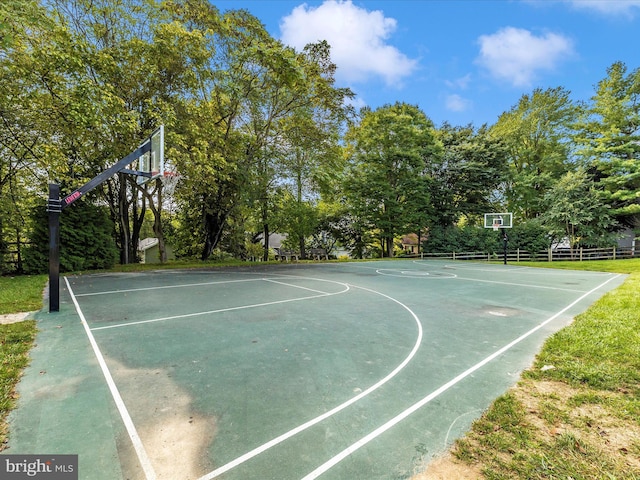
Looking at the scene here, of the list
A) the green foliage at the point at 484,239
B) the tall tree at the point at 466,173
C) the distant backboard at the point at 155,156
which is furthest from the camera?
the tall tree at the point at 466,173

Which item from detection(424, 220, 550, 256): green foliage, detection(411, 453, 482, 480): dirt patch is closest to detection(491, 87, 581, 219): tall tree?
detection(424, 220, 550, 256): green foliage

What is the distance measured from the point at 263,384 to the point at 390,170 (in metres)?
22.5

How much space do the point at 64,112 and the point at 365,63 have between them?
12.3 metres

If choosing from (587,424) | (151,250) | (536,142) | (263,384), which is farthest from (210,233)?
(536,142)

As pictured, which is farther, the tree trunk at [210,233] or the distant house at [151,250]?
the distant house at [151,250]

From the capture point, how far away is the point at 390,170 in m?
23.4

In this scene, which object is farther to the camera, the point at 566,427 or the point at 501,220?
the point at 501,220

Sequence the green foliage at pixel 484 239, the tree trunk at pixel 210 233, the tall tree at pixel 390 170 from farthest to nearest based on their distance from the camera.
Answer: the tall tree at pixel 390 170
the green foliage at pixel 484 239
the tree trunk at pixel 210 233

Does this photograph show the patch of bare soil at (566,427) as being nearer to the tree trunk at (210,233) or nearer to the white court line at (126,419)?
the white court line at (126,419)

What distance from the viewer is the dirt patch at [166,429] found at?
1.81m

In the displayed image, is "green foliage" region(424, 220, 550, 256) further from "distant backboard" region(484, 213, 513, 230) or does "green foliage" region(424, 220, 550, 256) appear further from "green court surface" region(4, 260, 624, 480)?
"green court surface" region(4, 260, 624, 480)

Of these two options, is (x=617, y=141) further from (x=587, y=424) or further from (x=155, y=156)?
(x=155, y=156)

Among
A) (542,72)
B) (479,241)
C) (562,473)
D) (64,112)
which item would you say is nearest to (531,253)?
(479,241)

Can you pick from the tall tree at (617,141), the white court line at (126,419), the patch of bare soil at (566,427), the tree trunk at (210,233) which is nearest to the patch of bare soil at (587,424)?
the patch of bare soil at (566,427)
